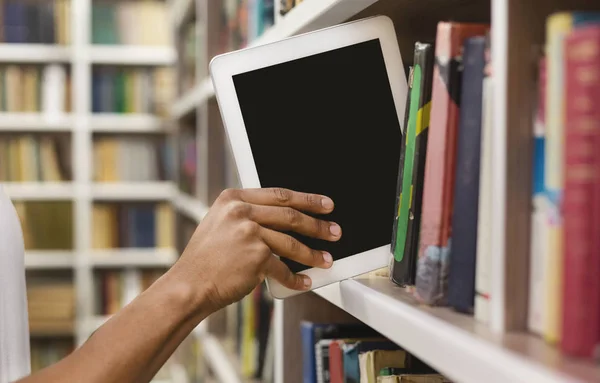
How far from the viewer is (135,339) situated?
0.77m

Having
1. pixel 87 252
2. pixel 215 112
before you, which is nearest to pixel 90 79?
pixel 87 252

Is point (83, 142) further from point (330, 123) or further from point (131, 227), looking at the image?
point (330, 123)

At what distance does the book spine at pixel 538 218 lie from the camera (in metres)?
0.48

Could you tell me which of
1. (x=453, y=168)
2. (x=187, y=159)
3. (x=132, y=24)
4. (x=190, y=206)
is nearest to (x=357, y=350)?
(x=453, y=168)

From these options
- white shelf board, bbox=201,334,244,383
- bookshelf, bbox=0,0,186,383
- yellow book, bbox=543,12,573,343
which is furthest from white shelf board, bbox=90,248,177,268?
yellow book, bbox=543,12,573,343

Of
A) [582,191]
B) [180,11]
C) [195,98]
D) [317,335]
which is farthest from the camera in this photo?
[180,11]

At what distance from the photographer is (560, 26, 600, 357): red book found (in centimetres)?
41

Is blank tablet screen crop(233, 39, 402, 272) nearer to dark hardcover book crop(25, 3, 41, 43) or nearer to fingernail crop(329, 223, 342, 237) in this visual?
fingernail crop(329, 223, 342, 237)

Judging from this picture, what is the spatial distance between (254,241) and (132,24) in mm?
2930

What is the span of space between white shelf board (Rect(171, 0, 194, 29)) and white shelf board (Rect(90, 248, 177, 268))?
1095mm

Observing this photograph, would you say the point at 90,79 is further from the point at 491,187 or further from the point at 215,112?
the point at 491,187

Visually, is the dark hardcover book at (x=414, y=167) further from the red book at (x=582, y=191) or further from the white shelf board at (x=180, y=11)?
the white shelf board at (x=180, y=11)

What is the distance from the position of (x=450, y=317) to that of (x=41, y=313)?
3.06 meters

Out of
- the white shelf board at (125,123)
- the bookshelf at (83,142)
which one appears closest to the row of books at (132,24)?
the bookshelf at (83,142)
